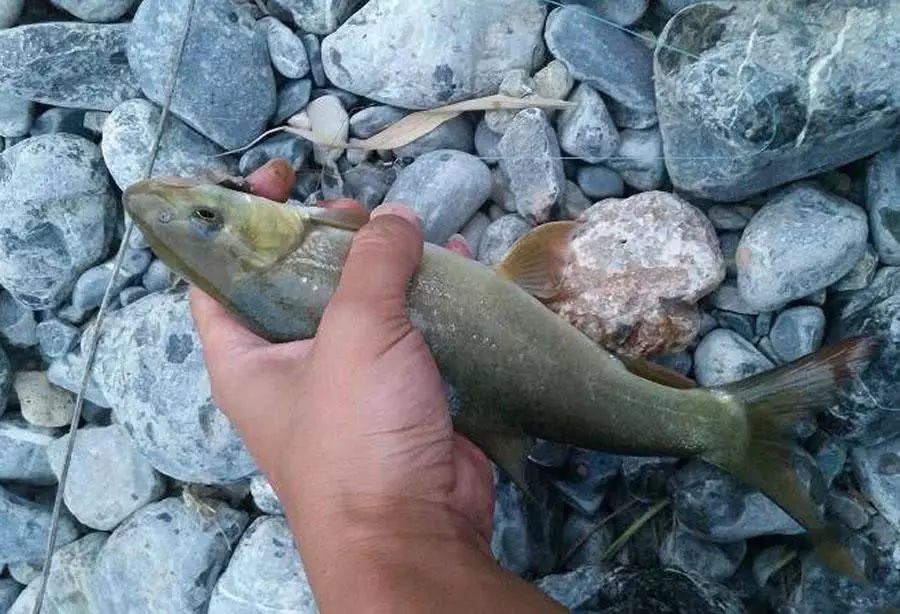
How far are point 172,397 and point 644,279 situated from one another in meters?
1.58

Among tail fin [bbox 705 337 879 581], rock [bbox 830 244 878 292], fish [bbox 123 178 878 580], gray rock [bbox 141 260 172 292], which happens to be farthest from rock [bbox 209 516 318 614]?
rock [bbox 830 244 878 292]

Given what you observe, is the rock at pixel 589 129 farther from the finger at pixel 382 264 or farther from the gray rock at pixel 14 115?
the gray rock at pixel 14 115

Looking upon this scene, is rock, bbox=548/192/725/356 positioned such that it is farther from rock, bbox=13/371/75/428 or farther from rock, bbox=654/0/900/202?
rock, bbox=13/371/75/428

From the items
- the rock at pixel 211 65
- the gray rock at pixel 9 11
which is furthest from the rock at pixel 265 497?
the gray rock at pixel 9 11

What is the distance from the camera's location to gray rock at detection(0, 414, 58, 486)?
3826 millimetres

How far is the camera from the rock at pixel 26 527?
3807mm

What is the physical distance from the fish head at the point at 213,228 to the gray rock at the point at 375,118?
3.00 feet

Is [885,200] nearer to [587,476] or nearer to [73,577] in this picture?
[587,476]

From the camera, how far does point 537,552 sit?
3326 millimetres

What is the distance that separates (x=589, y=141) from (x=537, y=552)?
53.6 inches

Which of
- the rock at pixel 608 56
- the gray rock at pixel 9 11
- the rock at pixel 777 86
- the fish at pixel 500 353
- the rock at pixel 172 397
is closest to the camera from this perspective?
the fish at pixel 500 353

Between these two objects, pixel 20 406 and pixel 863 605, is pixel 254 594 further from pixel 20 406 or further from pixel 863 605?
pixel 863 605

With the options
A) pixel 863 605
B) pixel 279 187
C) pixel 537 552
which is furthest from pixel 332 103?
pixel 863 605

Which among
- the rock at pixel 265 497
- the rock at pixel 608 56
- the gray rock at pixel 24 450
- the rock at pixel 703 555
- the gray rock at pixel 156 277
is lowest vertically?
the gray rock at pixel 24 450
